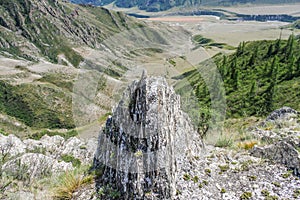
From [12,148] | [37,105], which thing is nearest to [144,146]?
[12,148]

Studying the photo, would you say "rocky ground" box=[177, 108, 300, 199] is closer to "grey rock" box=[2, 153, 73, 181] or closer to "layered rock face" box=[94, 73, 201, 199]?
"layered rock face" box=[94, 73, 201, 199]

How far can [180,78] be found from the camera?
48.4 feet

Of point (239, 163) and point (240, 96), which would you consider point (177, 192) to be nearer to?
point (239, 163)

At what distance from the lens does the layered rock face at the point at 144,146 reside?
829 centimetres

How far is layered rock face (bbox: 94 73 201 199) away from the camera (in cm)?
829

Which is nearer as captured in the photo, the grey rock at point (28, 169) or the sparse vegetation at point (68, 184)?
the sparse vegetation at point (68, 184)

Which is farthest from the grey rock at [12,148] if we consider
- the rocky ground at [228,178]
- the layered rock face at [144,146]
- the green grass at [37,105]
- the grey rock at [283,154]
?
the green grass at [37,105]

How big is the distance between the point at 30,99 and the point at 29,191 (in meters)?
183

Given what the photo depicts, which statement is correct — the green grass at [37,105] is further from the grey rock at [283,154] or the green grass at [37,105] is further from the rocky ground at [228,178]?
the grey rock at [283,154]

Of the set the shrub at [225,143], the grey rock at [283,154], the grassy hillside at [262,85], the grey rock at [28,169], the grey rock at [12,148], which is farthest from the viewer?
the grassy hillside at [262,85]

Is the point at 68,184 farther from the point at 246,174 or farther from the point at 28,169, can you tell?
the point at 246,174

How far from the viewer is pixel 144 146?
334 inches

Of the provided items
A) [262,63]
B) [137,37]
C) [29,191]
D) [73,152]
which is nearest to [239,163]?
[29,191]

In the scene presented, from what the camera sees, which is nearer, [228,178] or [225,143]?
[228,178]
